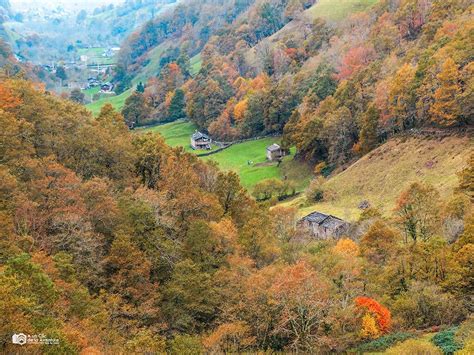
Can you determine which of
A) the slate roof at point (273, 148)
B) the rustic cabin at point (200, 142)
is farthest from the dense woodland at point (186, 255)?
the rustic cabin at point (200, 142)

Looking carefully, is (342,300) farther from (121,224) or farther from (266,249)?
(121,224)

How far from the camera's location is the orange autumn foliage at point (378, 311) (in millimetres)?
26469

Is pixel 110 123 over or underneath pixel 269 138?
over

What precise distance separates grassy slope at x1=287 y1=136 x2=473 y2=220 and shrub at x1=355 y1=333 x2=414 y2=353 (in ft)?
85.5

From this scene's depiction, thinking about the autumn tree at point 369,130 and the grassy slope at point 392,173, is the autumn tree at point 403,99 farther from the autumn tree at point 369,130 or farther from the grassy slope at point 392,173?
the grassy slope at point 392,173

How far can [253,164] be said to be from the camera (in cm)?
8788

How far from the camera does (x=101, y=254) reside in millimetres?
29172

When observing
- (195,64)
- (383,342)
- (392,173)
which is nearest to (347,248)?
(383,342)

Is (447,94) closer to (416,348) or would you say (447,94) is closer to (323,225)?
(323,225)

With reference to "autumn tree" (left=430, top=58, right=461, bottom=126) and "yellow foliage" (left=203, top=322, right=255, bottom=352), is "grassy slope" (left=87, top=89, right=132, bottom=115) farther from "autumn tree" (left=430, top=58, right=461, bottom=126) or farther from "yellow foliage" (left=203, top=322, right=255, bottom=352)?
"yellow foliage" (left=203, top=322, right=255, bottom=352)

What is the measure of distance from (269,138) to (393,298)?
7395 cm

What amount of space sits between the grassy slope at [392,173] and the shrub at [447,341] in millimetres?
26612

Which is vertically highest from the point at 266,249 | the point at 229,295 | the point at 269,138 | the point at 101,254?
the point at 101,254

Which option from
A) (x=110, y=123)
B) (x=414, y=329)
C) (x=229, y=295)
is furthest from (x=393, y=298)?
(x=110, y=123)
